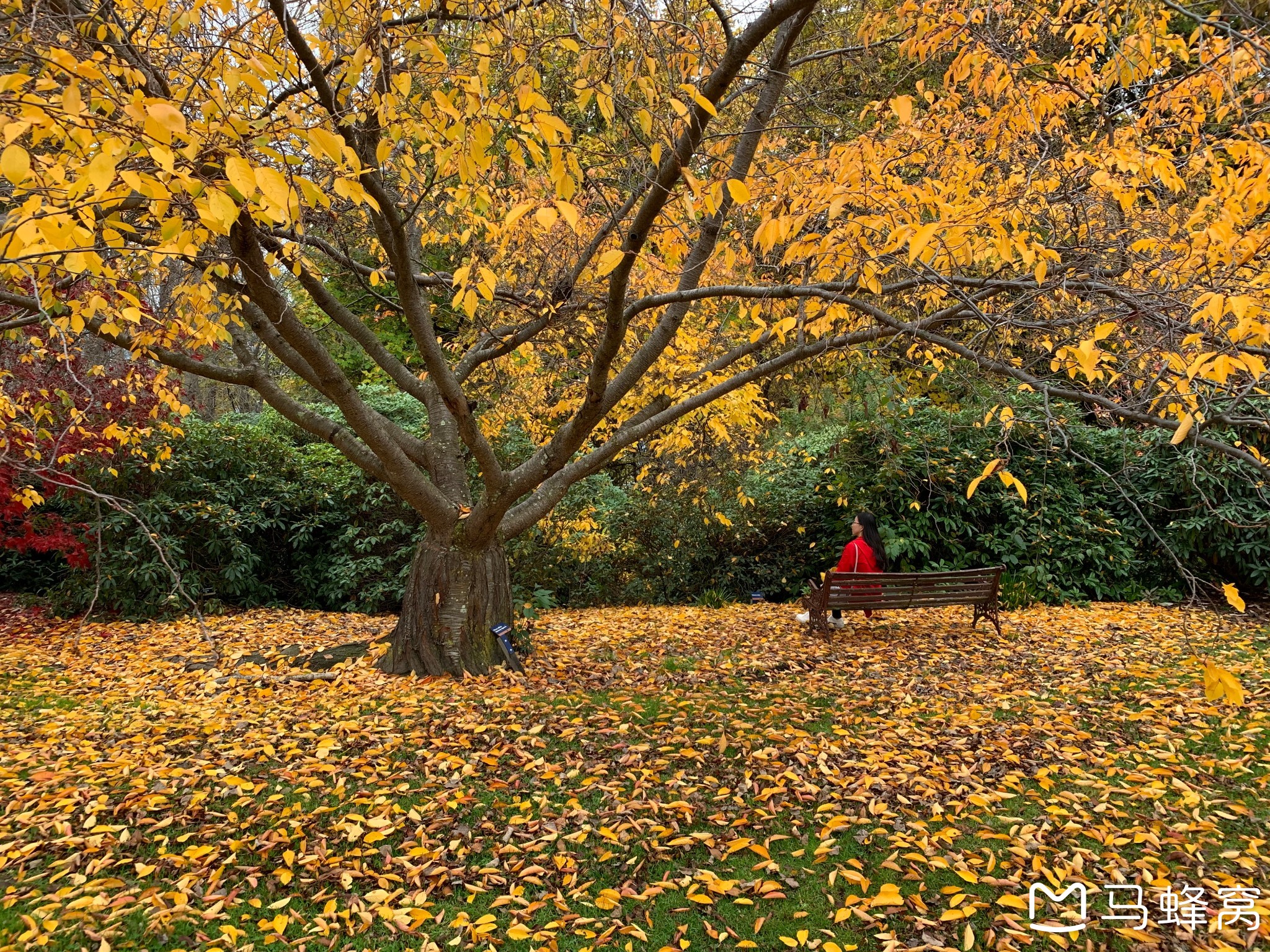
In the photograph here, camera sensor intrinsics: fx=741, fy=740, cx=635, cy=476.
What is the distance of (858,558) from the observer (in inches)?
287

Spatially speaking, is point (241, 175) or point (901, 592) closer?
point (241, 175)

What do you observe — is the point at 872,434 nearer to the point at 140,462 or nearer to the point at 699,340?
the point at 699,340

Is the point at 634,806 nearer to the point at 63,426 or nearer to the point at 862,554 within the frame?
the point at 862,554

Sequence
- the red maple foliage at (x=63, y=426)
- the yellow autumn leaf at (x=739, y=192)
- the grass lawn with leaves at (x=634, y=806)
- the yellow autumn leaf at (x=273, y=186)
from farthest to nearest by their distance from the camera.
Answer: the red maple foliage at (x=63, y=426) → the grass lawn with leaves at (x=634, y=806) → the yellow autumn leaf at (x=739, y=192) → the yellow autumn leaf at (x=273, y=186)

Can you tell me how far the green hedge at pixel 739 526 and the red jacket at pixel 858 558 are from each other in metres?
1.09

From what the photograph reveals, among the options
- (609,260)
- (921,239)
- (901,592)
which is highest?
(609,260)

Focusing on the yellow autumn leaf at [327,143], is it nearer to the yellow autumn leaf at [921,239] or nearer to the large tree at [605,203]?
the large tree at [605,203]

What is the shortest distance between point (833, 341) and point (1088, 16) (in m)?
2.69

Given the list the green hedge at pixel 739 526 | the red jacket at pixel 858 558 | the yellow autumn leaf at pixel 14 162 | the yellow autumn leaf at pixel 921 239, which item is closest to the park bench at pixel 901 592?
the red jacket at pixel 858 558

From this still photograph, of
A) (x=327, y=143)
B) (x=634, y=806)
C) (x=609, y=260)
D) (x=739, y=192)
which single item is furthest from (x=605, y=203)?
(x=634, y=806)

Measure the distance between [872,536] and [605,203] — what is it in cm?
436

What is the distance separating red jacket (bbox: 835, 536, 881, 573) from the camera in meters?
7.30

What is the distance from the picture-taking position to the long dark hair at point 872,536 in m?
7.41

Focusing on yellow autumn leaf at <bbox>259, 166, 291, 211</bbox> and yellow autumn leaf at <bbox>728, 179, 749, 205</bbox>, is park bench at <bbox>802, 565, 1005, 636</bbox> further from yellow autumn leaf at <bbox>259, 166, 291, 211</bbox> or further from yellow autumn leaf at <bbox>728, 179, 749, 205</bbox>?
yellow autumn leaf at <bbox>259, 166, 291, 211</bbox>
